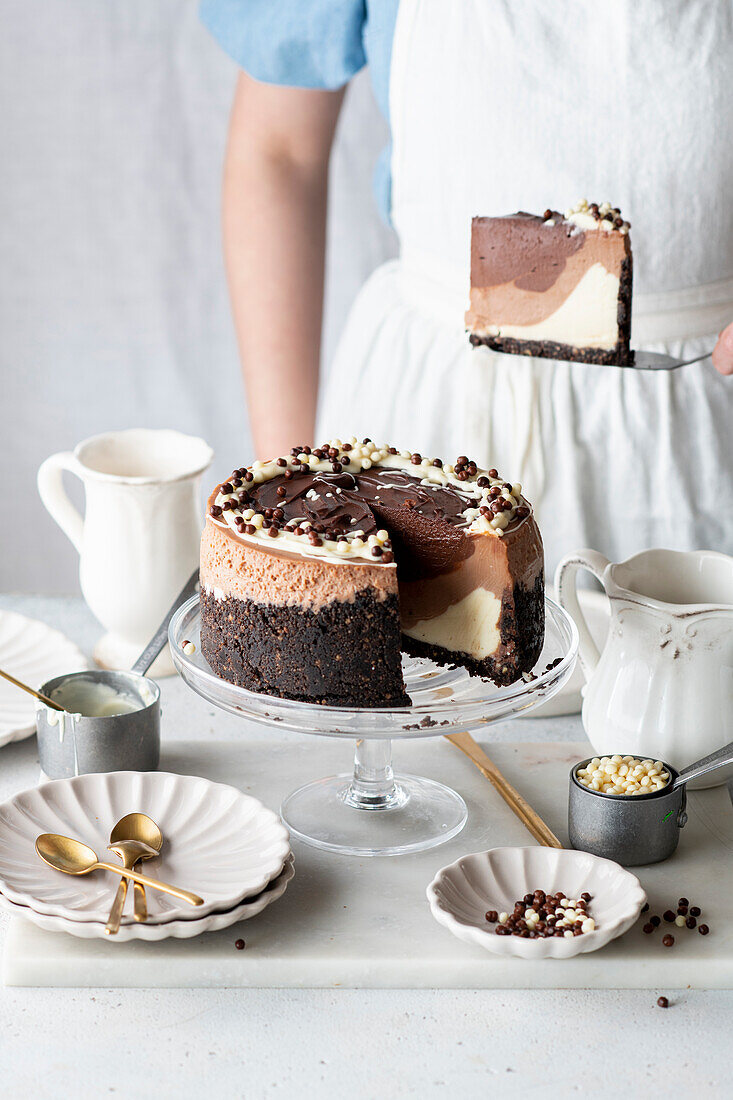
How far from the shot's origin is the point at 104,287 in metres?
2.83

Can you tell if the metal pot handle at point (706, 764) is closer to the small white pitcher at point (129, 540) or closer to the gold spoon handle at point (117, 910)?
the gold spoon handle at point (117, 910)

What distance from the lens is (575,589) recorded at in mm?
1257

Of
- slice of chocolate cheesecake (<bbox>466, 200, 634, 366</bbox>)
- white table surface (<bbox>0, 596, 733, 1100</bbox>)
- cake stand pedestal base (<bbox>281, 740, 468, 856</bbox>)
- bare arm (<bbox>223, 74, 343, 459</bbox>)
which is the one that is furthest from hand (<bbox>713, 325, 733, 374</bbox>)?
bare arm (<bbox>223, 74, 343, 459</bbox>)

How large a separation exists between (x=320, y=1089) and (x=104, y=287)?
229 centimetres

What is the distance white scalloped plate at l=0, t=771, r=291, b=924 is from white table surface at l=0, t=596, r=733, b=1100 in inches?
2.8

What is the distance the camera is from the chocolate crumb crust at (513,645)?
1126mm

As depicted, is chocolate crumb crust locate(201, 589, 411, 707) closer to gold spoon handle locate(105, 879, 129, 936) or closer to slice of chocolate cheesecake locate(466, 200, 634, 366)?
gold spoon handle locate(105, 879, 129, 936)

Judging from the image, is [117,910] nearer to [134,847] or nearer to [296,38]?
[134,847]

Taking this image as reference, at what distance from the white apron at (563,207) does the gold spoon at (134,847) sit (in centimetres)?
79

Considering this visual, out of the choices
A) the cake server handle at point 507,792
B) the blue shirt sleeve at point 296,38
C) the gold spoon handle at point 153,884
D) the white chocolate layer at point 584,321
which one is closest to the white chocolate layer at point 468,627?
the cake server handle at point 507,792

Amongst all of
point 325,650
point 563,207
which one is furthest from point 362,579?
point 563,207

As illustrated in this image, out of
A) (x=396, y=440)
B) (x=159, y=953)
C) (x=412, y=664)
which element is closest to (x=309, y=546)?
(x=412, y=664)

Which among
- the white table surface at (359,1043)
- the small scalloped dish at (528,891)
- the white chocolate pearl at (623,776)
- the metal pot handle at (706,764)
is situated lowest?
the white table surface at (359,1043)

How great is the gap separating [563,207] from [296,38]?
500 millimetres
